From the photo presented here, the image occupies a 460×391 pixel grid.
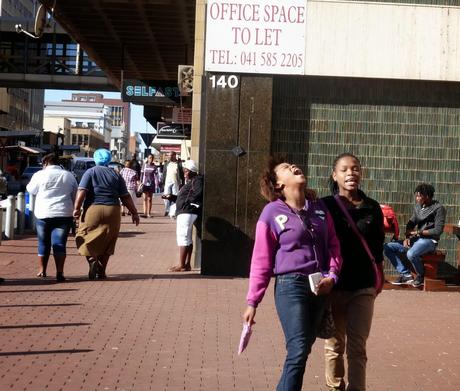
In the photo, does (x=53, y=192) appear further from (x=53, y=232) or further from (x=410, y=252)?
(x=410, y=252)

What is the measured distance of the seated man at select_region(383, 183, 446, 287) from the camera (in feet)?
40.5

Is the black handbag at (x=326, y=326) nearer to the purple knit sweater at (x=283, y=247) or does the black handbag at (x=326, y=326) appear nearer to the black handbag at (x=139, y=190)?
the purple knit sweater at (x=283, y=247)

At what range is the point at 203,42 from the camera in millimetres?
13703

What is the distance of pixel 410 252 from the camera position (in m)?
12.6

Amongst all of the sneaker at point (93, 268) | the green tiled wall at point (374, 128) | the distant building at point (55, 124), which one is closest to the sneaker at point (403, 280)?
the green tiled wall at point (374, 128)

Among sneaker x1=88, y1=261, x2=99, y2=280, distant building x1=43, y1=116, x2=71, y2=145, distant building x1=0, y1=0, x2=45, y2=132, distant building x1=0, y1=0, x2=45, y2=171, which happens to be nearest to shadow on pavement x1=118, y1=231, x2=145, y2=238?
sneaker x1=88, y1=261, x2=99, y2=280

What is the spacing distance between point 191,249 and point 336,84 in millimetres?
3177

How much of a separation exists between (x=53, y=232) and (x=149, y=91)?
9.38 metres

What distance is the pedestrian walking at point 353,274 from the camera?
6.14 meters

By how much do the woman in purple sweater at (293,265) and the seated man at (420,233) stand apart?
22.2ft

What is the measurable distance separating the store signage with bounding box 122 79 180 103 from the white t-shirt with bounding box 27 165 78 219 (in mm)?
8541

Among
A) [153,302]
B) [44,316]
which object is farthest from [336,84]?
[44,316]

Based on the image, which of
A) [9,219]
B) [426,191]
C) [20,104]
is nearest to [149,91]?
[9,219]

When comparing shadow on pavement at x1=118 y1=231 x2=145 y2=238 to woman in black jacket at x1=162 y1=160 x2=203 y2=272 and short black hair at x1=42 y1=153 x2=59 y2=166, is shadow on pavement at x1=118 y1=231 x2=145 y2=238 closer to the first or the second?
woman in black jacket at x1=162 y1=160 x2=203 y2=272
